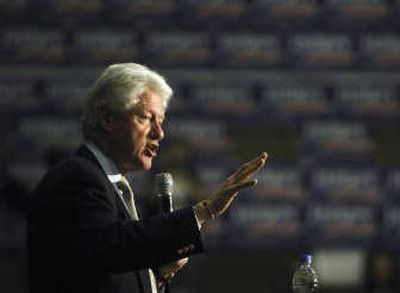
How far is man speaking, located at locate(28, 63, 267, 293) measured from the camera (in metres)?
2.27

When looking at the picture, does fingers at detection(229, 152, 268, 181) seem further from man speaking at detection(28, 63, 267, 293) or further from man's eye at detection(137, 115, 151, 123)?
man's eye at detection(137, 115, 151, 123)

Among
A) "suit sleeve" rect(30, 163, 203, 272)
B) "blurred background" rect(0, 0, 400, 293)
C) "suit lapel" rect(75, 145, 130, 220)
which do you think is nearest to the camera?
"suit sleeve" rect(30, 163, 203, 272)

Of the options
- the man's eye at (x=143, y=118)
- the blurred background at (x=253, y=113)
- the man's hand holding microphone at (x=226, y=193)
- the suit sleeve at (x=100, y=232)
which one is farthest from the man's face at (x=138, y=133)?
the blurred background at (x=253, y=113)

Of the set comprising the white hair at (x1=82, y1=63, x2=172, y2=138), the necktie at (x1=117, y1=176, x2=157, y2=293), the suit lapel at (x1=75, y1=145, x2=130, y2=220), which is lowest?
A: the necktie at (x1=117, y1=176, x2=157, y2=293)

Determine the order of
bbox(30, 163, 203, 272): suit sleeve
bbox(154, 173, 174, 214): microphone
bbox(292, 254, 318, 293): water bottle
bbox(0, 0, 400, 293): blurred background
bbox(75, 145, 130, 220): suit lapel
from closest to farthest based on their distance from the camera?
1. bbox(30, 163, 203, 272): suit sleeve
2. bbox(75, 145, 130, 220): suit lapel
3. bbox(292, 254, 318, 293): water bottle
4. bbox(154, 173, 174, 214): microphone
5. bbox(0, 0, 400, 293): blurred background

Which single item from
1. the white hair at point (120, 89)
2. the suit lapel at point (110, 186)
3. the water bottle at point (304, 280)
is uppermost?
A: the white hair at point (120, 89)

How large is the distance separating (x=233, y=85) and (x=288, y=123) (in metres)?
0.46

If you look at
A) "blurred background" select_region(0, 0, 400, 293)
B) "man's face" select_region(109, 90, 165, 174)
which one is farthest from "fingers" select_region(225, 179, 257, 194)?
"blurred background" select_region(0, 0, 400, 293)

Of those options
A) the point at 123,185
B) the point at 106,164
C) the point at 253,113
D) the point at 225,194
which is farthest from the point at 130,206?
the point at 253,113

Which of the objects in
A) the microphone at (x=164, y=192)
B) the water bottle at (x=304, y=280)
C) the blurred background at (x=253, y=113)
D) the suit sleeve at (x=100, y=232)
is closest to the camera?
the suit sleeve at (x=100, y=232)

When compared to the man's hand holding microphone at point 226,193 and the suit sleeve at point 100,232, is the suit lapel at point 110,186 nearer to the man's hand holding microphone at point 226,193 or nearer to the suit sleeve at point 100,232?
the suit sleeve at point 100,232

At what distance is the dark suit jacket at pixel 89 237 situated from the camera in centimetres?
226

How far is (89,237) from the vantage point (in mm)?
2262

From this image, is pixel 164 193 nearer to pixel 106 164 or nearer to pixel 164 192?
pixel 164 192
